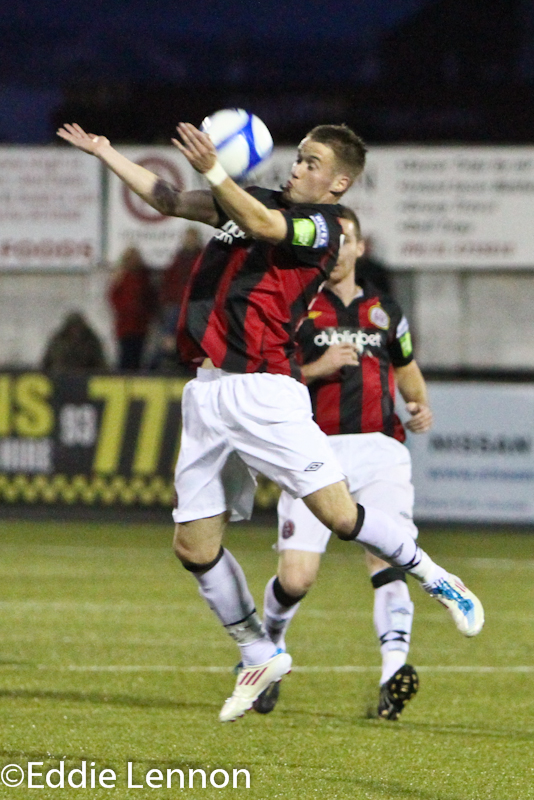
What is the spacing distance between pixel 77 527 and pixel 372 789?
9.43 metres

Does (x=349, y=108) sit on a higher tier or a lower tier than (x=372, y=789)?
higher

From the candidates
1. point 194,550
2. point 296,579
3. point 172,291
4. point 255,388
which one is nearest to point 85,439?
point 172,291

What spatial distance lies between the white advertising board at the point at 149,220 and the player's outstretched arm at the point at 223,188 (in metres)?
13.9

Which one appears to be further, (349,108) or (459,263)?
(349,108)

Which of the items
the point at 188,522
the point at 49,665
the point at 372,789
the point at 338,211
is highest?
the point at 338,211

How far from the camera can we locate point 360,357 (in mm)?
7031

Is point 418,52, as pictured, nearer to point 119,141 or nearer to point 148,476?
point 119,141

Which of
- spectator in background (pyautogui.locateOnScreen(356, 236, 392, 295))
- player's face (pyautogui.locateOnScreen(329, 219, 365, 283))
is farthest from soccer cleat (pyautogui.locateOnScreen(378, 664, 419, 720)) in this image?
spectator in background (pyautogui.locateOnScreen(356, 236, 392, 295))

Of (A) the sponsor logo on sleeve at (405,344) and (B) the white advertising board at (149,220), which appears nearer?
(A) the sponsor logo on sleeve at (405,344)

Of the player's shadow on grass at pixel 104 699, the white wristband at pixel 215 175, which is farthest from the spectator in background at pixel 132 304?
the white wristband at pixel 215 175

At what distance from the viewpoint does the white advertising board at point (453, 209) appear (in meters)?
19.2

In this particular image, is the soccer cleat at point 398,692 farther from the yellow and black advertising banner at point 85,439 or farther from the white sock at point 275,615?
the yellow and black advertising banner at point 85,439

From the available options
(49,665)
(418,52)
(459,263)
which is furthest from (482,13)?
(49,665)

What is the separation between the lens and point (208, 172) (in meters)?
5.35
